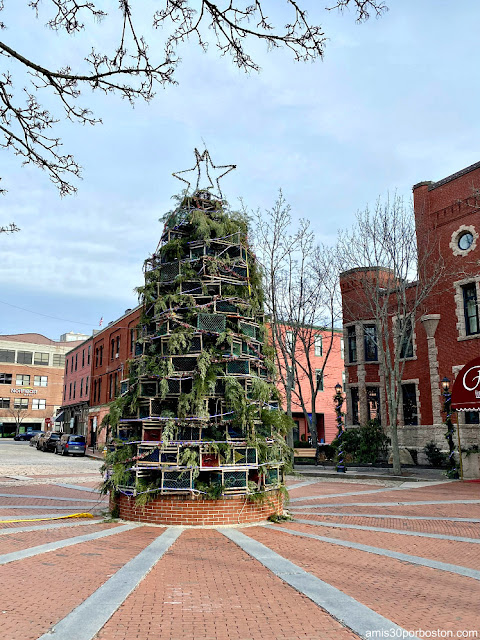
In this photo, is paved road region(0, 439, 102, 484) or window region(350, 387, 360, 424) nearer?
paved road region(0, 439, 102, 484)

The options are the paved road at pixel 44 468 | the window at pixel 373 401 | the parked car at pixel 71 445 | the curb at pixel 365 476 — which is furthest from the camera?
the parked car at pixel 71 445

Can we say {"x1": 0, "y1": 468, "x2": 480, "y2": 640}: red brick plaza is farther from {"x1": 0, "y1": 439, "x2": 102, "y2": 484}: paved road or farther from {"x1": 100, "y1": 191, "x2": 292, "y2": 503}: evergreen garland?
{"x1": 0, "y1": 439, "x2": 102, "y2": 484}: paved road

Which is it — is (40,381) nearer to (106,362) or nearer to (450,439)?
(106,362)

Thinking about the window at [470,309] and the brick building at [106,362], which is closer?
the window at [470,309]

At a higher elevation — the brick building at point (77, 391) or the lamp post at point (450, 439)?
the brick building at point (77, 391)

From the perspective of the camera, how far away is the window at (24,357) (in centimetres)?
7625

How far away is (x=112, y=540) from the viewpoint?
797 cm

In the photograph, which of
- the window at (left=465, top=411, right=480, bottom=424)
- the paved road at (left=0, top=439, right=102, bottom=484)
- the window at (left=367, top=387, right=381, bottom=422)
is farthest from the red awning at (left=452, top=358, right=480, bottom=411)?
the paved road at (left=0, top=439, right=102, bottom=484)

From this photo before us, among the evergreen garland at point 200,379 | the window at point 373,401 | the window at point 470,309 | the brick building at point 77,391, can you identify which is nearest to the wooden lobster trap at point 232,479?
the evergreen garland at point 200,379

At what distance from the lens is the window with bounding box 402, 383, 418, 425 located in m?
25.8

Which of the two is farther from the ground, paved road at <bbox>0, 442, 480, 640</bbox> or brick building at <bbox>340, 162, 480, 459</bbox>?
brick building at <bbox>340, 162, 480, 459</bbox>

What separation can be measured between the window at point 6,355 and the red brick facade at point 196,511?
72882 millimetres

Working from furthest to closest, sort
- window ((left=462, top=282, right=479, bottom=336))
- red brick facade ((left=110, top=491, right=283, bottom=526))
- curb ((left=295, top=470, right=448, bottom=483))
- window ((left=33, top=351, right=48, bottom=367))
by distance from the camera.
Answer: window ((left=33, top=351, right=48, bottom=367))
window ((left=462, top=282, right=479, bottom=336))
curb ((left=295, top=470, right=448, bottom=483))
red brick facade ((left=110, top=491, right=283, bottom=526))

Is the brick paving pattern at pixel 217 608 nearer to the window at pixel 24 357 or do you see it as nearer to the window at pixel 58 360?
the window at pixel 24 357
